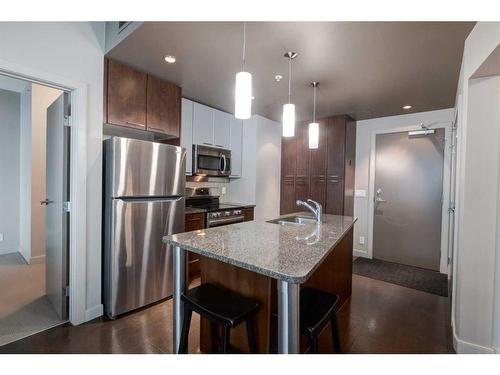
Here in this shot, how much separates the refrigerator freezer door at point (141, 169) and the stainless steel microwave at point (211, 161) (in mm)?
712

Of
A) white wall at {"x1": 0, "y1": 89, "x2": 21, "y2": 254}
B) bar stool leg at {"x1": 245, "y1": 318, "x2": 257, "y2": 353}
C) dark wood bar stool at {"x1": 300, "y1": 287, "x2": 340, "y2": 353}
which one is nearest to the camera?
dark wood bar stool at {"x1": 300, "y1": 287, "x2": 340, "y2": 353}

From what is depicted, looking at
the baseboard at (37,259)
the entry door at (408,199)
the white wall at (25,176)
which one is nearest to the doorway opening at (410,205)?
the entry door at (408,199)

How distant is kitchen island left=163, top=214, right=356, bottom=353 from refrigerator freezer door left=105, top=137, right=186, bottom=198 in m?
0.89

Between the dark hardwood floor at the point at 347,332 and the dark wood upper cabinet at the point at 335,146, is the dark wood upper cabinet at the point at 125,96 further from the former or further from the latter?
the dark wood upper cabinet at the point at 335,146

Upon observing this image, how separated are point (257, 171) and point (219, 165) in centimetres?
65

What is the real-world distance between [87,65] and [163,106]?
0.75 m

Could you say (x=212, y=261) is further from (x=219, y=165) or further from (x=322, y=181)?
(x=322, y=181)

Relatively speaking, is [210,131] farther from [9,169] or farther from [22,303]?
[9,169]

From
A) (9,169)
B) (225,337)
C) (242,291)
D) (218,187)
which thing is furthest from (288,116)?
(9,169)

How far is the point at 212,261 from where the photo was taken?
1.61 metres

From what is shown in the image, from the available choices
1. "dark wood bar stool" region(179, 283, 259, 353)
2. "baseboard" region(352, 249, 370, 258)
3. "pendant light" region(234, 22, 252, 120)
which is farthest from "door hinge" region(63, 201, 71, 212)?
"baseboard" region(352, 249, 370, 258)

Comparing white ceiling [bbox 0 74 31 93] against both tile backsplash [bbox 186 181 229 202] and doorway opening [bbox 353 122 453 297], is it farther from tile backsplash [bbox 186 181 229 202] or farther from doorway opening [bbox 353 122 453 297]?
doorway opening [bbox 353 122 453 297]

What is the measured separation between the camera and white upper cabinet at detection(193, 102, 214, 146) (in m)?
3.32
